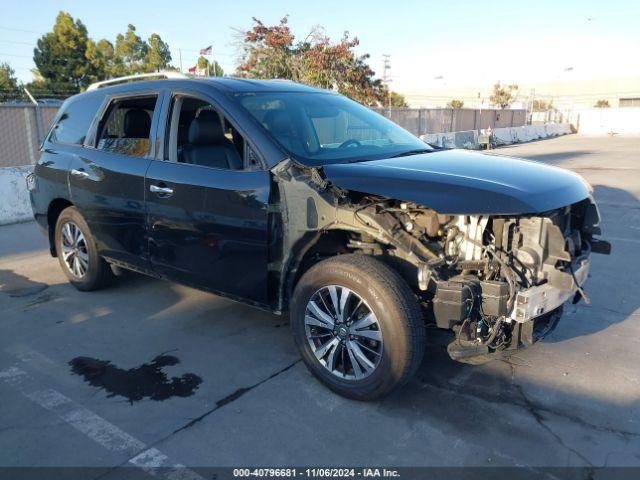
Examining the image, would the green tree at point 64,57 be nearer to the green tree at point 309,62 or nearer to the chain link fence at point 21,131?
the green tree at point 309,62

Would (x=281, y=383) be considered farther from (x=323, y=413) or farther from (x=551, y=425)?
(x=551, y=425)

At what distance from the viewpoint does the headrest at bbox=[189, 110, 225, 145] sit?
164 inches

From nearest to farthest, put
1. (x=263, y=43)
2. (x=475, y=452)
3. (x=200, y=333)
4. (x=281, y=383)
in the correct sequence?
(x=475, y=452) < (x=281, y=383) < (x=200, y=333) < (x=263, y=43)

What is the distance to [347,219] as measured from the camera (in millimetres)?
3330

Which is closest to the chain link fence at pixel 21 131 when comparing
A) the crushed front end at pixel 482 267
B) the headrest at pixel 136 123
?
the headrest at pixel 136 123

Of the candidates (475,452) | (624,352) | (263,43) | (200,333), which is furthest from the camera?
(263,43)

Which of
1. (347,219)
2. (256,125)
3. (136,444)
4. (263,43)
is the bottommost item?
(136,444)

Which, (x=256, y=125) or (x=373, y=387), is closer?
(x=373, y=387)

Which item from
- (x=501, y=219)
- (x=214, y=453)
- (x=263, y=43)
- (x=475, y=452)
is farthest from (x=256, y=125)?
(x=263, y=43)

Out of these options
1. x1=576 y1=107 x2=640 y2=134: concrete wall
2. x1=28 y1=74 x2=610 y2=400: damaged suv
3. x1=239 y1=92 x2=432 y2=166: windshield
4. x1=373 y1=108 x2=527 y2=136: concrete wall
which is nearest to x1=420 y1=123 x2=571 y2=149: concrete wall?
x1=373 y1=108 x2=527 y2=136: concrete wall

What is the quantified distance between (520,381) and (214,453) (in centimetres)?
208

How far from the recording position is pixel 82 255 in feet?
17.8

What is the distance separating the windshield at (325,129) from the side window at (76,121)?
6.48ft

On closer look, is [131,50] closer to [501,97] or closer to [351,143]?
[501,97]
